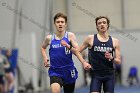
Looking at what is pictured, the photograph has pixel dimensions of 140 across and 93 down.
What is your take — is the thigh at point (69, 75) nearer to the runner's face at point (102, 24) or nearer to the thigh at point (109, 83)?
the thigh at point (109, 83)

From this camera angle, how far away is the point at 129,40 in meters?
17.4

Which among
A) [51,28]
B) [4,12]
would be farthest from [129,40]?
[4,12]

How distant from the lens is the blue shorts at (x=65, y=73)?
608 centimetres

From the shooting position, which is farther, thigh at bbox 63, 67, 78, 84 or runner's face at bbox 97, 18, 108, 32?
thigh at bbox 63, 67, 78, 84

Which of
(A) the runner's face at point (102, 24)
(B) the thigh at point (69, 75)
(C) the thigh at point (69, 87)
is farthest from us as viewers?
(C) the thigh at point (69, 87)

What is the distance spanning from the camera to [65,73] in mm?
6094

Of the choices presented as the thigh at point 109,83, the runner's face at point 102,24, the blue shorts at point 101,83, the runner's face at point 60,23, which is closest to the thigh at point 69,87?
the blue shorts at point 101,83

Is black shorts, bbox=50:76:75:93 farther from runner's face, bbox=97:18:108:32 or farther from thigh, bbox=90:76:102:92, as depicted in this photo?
runner's face, bbox=97:18:108:32

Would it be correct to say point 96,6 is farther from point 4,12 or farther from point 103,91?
point 103,91

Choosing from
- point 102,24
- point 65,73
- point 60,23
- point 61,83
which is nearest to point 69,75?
point 65,73

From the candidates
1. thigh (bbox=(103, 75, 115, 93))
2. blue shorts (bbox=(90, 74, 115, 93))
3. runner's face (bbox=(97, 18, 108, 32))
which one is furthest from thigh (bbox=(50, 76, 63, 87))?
runner's face (bbox=(97, 18, 108, 32))

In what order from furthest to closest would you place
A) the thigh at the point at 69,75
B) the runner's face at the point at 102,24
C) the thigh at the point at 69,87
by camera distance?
the thigh at the point at 69,87
the thigh at the point at 69,75
the runner's face at the point at 102,24

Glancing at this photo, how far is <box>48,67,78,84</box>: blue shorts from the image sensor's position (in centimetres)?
608

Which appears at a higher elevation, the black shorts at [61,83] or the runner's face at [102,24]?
the runner's face at [102,24]
